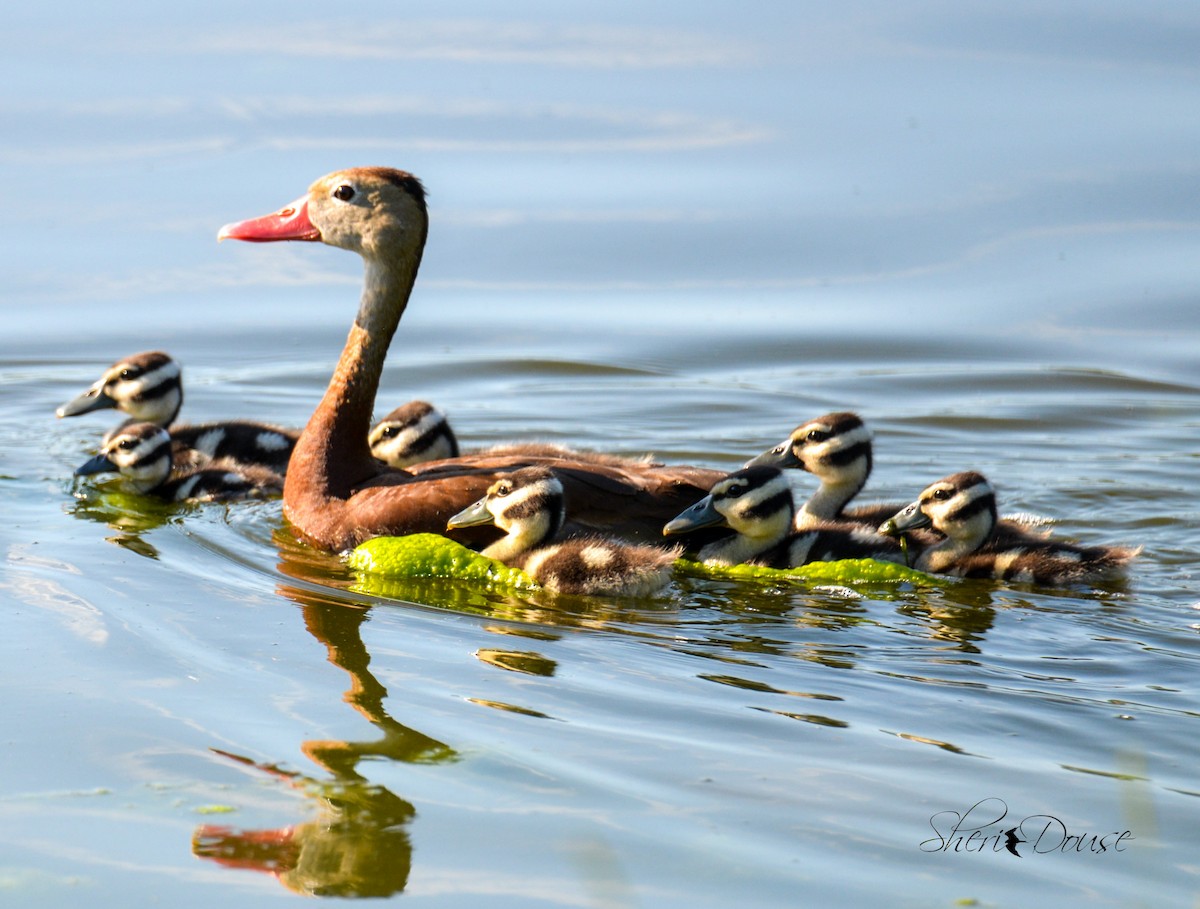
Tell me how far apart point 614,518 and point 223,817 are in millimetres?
3034

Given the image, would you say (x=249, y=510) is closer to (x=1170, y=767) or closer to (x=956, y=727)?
(x=956, y=727)

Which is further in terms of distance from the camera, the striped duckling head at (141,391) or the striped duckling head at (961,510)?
the striped duckling head at (141,391)

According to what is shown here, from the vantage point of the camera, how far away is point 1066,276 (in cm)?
1204

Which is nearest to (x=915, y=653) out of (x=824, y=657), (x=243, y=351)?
(x=824, y=657)

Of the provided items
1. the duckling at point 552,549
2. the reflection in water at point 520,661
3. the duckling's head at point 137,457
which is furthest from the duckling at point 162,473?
the reflection in water at point 520,661

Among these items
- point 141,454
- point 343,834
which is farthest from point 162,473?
point 343,834

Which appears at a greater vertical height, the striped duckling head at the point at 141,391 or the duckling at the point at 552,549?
the striped duckling head at the point at 141,391

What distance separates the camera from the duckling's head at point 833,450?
7.38 m

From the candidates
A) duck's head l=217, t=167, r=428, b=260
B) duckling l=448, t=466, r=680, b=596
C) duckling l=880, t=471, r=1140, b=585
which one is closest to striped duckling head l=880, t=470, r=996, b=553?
duckling l=880, t=471, r=1140, b=585

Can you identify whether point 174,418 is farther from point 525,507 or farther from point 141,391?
point 525,507

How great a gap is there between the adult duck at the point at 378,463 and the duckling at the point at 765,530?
0.24m

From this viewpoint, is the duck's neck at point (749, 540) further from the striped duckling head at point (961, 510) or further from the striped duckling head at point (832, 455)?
the striped duckling head at point (961, 510)

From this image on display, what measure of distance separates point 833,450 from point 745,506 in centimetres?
73

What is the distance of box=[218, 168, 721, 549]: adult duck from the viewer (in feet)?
22.9
